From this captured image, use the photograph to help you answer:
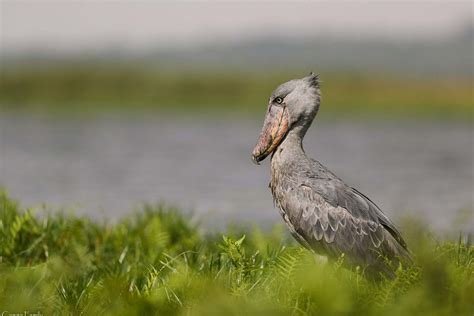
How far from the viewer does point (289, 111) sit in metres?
6.46

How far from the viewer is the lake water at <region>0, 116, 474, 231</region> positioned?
1664cm

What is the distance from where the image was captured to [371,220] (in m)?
6.26

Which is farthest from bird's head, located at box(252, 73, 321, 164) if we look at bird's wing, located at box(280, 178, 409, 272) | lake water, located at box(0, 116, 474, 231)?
lake water, located at box(0, 116, 474, 231)

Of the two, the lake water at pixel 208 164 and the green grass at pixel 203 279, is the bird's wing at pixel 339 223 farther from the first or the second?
the lake water at pixel 208 164

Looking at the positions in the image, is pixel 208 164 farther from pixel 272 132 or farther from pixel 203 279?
pixel 203 279

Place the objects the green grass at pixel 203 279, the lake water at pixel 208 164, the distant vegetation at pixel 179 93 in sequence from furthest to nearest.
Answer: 1. the distant vegetation at pixel 179 93
2. the lake water at pixel 208 164
3. the green grass at pixel 203 279

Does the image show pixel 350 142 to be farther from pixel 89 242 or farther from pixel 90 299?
pixel 90 299

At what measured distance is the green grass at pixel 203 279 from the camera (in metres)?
5.02

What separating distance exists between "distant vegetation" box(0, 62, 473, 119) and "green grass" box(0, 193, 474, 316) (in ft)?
110

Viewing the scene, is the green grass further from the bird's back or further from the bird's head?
the bird's head

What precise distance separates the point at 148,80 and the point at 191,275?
41.8 metres

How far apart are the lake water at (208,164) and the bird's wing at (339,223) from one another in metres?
3.65

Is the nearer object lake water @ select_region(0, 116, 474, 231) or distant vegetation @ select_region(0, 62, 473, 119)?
lake water @ select_region(0, 116, 474, 231)

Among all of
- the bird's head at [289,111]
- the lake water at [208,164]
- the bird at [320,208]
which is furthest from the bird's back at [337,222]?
the lake water at [208,164]
